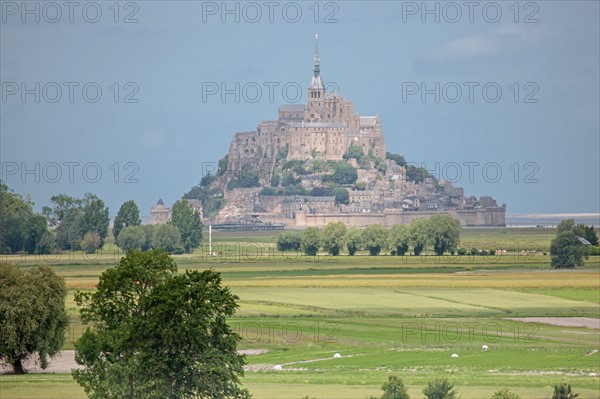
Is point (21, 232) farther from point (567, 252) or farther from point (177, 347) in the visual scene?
point (177, 347)

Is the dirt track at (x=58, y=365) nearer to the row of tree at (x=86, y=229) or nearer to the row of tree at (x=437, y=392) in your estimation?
the row of tree at (x=437, y=392)

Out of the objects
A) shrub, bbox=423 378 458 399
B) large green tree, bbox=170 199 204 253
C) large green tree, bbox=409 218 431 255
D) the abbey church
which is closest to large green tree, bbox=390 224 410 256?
large green tree, bbox=409 218 431 255

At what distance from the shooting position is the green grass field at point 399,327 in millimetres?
37656

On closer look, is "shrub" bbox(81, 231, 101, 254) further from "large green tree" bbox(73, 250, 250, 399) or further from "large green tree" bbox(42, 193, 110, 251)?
"large green tree" bbox(73, 250, 250, 399)

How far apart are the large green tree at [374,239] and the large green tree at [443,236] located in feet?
13.9

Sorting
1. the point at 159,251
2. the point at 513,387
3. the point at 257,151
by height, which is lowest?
the point at 513,387

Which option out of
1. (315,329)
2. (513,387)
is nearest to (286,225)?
(315,329)

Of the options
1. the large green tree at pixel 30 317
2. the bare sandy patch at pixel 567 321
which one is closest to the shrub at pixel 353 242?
the bare sandy patch at pixel 567 321

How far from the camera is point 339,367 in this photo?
40.8m

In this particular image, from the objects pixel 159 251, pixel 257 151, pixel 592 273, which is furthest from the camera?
pixel 257 151

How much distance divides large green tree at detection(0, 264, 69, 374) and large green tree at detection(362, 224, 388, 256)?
59317 millimetres

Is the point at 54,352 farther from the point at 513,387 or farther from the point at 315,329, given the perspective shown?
the point at 513,387

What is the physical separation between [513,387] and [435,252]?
211 ft

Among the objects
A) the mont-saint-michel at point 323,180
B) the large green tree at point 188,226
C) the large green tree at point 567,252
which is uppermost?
the mont-saint-michel at point 323,180
